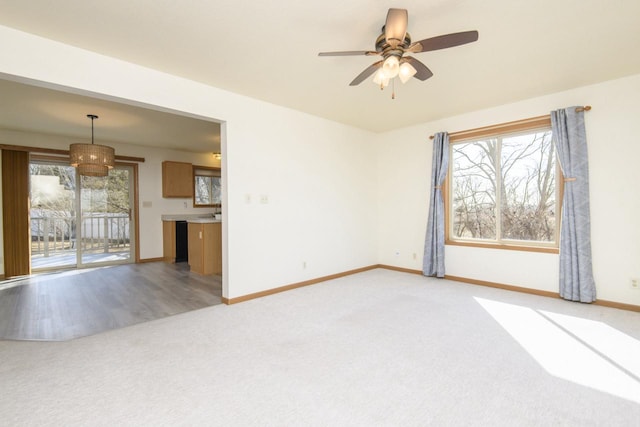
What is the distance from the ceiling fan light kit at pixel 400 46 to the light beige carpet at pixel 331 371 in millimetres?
2179

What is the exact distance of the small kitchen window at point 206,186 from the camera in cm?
718

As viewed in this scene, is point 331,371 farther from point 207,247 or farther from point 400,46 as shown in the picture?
point 207,247

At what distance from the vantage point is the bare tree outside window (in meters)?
3.97

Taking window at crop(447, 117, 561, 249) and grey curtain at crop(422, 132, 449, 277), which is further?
grey curtain at crop(422, 132, 449, 277)

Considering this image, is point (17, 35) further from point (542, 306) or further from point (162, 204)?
point (542, 306)

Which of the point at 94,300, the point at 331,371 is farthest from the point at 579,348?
the point at 94,300

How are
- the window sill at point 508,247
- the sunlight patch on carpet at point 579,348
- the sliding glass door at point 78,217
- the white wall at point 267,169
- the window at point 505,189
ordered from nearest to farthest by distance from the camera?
the sunlight patch on carpet at point 579,348
the white wall at point 267,169
the window sill at point 508,247
the window at point 505,189
the sliding glass door at point 78,217

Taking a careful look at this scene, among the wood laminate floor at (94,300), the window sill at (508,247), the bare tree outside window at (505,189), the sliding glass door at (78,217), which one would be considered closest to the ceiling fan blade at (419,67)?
the bare tree outside window at (505,189)

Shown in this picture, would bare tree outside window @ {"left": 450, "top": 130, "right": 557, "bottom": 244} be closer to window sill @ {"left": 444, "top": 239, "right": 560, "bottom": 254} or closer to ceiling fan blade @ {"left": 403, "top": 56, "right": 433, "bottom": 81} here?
window sill @ {"left": 444, "top": 239, "right": 560, "bottom": 254}

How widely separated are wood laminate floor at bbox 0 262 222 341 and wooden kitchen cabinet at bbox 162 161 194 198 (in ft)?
6.43

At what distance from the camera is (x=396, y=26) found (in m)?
1.91

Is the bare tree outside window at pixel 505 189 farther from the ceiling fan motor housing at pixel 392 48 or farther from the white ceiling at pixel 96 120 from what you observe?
the white ceiling at pixel 96 120

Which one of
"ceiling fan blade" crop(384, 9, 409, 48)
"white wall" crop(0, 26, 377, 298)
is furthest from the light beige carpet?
"ceiling fan blade" crop(384, 9, 409, 48)

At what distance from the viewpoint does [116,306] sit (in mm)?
3484
